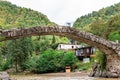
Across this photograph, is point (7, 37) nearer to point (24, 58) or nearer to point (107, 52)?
point (107, 52)

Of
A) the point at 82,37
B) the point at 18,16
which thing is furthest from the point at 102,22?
the point at 18,16

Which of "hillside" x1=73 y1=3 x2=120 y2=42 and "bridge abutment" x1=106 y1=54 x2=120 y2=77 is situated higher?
"hillside" x1=73 y1=3 x2=120 y2=42

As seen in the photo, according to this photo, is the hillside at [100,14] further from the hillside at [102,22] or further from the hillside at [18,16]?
the hillside at [18,16]

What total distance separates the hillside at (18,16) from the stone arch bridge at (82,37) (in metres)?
73.9

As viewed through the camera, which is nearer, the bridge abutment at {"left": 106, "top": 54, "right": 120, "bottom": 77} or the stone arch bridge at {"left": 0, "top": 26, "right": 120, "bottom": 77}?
the stone arch bridge at {"left": 0, "top": 26, "right": 120, "bottom": 77}

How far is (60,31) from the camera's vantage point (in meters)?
20.8

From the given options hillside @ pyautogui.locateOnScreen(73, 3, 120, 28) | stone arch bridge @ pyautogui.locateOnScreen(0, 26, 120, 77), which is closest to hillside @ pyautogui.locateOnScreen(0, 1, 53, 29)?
hillside @ pyautogui.locateOnScreen(73, 3, 120, 28)

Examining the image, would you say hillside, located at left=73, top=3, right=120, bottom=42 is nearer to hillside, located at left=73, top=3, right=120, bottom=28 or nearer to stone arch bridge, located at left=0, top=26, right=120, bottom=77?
hillside, located at left=73, top=3, right=120, bottom=28

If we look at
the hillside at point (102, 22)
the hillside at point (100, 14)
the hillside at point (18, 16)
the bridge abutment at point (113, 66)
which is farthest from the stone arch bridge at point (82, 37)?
the hillside at point (100, 14)

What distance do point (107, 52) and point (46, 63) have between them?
2423 cm

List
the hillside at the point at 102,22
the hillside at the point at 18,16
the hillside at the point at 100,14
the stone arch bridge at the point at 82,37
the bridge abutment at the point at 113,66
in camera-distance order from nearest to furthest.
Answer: the stone arch bridge at the point at 82,37 < the bridge abutment at the point at 113,66 < the hillside at the point at 102,22 < the hillside at the point at 18,16 < the hillside at the point at 100,14

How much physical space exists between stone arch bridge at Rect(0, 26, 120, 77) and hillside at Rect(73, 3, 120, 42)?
1531cm

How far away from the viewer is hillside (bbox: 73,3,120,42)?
5157cm

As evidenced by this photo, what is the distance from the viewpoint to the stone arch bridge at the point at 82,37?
18495 millimetres
